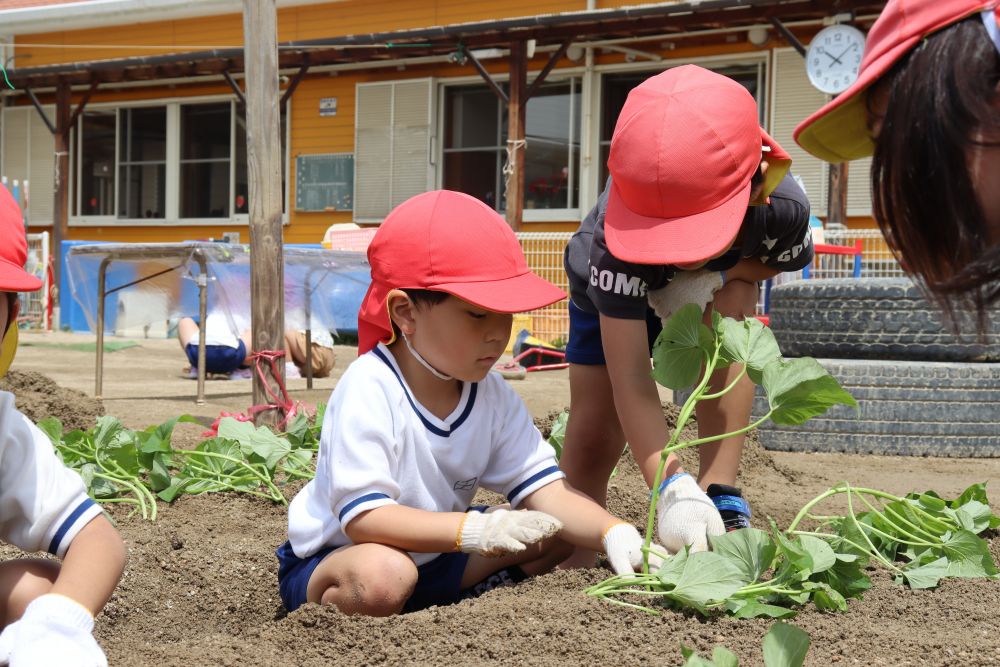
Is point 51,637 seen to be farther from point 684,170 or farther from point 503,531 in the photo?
point 684,170

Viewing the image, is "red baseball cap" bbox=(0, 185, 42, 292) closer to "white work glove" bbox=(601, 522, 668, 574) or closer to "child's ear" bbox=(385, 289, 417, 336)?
"child's ear" bbox=(385, 289, 417, 336)

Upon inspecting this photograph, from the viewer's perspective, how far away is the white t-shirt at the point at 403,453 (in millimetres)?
2160

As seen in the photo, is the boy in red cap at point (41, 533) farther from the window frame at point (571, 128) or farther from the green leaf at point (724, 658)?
the window frame at point (571, 128)

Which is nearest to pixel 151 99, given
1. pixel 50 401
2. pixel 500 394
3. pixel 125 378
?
pixel 125 378

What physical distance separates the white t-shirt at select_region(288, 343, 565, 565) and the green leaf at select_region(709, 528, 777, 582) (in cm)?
49

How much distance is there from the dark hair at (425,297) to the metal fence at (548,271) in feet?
29.5

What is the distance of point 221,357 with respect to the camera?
761cm

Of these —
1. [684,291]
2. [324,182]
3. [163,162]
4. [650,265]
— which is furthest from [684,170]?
[163,162]

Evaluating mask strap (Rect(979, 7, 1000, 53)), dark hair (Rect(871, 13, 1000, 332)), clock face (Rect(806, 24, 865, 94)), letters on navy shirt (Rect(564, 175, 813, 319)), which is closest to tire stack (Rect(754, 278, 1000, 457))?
letters on navy shirt (Rect(564, 175, 813, 319))

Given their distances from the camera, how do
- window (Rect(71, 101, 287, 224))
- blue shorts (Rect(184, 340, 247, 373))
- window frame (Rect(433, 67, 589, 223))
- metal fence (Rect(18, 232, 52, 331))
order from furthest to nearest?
window (Rect(71, 101, 287, 224))
metal fence (Rect(18, 232, 52, 331))
window frame (Rect(433, 67, 589, 223))
blue shorts (Rect(184, 340, 247, 373))

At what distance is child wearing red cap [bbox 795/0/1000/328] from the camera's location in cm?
127

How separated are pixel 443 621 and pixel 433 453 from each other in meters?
0.41

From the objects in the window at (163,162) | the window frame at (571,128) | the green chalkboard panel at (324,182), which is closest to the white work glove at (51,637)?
the window frame at (571,128)

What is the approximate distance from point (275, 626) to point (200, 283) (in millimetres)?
4080
